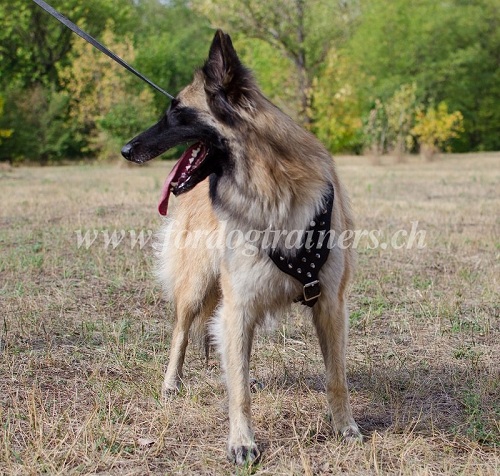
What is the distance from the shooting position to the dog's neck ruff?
9.52 feet

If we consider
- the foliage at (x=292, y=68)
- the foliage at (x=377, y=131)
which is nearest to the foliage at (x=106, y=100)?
the foliage at (x=292, y=68)

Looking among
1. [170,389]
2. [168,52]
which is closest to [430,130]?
[168,52]

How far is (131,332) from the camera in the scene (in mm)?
4379

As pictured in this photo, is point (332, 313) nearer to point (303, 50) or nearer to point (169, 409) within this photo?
point (169, 409)

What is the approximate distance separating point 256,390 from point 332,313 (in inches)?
32.0

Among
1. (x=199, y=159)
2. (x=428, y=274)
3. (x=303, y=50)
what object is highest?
(x=303, y=50)

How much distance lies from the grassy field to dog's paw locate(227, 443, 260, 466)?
0.12 ft

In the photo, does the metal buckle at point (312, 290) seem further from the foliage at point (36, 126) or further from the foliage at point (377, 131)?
the foliage at point (36, 126)

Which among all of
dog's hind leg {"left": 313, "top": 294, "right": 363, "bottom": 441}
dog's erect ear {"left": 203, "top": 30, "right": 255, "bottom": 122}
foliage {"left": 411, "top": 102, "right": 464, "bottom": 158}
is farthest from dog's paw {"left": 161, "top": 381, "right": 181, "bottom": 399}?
foliage {"left": 411, "top": 102, "right": 464, "bottom": 158}

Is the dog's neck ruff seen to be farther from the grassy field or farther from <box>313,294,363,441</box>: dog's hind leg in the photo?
the grassy field

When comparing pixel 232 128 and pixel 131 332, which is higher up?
pixel 232 128

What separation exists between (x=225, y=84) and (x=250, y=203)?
1.69 feet

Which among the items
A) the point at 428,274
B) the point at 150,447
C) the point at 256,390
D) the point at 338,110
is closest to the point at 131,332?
the point at 256,390

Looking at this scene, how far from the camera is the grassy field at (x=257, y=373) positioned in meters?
2.77
